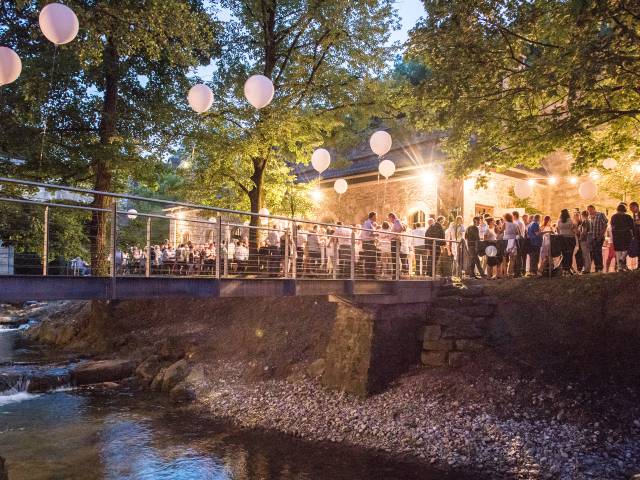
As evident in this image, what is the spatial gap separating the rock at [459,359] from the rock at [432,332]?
1.88 ft

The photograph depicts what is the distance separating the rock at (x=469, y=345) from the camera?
12281 millimetres

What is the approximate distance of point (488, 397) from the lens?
1090 cm

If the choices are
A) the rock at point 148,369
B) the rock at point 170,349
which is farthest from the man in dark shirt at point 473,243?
the rock at point 148,369

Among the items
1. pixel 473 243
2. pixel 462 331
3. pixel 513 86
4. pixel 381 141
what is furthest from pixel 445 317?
pixel 513 86

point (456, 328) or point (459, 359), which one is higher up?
point (456, 328)

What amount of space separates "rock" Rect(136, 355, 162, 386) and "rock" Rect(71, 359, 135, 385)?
450mm

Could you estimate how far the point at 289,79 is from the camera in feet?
54.4

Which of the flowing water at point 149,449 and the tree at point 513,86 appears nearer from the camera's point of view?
the flowing water at point 149,449

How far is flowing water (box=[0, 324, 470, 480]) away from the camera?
9047mm

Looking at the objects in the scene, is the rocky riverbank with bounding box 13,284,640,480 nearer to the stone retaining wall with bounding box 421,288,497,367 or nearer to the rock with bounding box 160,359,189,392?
the rock with bounding box 160,359,189,392

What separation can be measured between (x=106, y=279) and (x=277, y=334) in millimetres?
8799

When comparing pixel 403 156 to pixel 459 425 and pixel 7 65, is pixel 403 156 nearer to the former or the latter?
pixel 459 425

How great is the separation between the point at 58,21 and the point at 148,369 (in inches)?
419

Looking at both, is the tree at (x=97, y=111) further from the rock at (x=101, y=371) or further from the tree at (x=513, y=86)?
the tree at (x=513, y=86)
